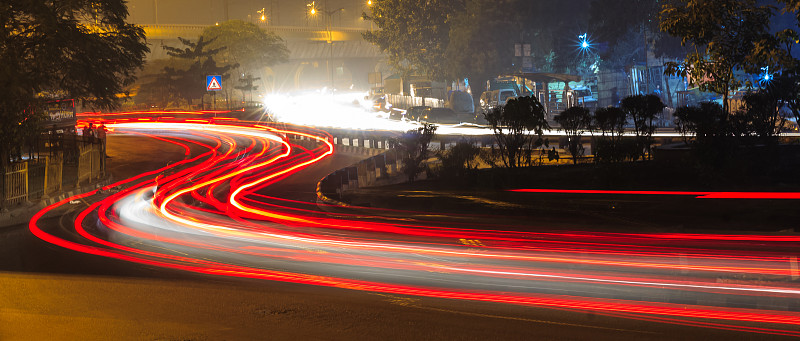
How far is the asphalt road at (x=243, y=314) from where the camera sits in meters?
8.08

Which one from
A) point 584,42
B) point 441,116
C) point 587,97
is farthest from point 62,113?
point 584,42

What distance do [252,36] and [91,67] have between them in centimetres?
7166

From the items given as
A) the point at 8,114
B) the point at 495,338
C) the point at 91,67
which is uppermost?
the point at 91,67

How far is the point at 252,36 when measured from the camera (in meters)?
103

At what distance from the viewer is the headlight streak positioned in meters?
9.02

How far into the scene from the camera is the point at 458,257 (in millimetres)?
11484

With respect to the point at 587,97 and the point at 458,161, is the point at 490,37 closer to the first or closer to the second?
the point at 587,97

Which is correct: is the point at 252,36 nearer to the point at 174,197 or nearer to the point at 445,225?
the point at 174,197

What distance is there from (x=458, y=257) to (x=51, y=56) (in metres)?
23.0

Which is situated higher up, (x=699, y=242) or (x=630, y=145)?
(x=630, y=145)

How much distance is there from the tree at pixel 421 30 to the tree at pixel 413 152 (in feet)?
134

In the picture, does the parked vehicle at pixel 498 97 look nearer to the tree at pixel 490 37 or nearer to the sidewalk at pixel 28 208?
the tree at pixel 490 37

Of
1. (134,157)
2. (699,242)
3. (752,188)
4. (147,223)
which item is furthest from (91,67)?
(699,242)

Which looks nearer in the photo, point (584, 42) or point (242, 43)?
point (584, 42)
